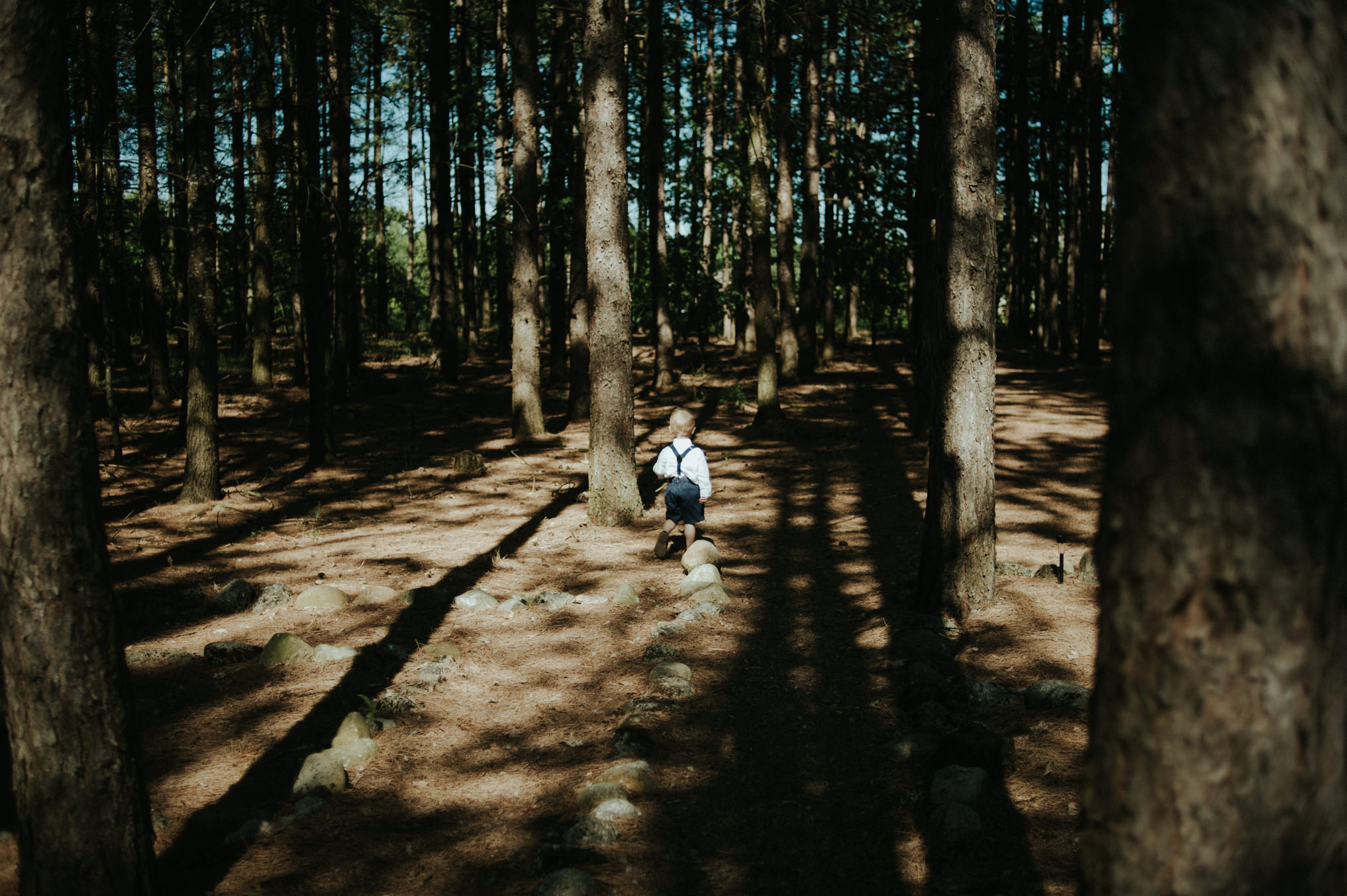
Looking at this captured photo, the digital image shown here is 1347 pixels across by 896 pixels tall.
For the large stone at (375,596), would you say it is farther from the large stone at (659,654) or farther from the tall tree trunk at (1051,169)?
the tall tree trunk at (1051,169)

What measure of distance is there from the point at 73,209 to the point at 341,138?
1450 centimetres

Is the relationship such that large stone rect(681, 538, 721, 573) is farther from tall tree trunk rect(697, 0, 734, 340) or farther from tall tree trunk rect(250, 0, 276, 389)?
tall tree trunk rect(697, 0, 734, 340)

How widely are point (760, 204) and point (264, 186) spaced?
27.4 ft

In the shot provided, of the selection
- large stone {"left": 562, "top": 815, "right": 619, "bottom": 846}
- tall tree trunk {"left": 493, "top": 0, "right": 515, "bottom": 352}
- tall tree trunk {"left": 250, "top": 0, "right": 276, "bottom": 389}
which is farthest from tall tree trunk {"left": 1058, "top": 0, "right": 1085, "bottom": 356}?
large stone {"left": 562, "top": 815, "right": 619, "bottom": 846}

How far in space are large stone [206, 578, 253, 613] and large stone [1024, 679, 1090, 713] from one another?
5.43m

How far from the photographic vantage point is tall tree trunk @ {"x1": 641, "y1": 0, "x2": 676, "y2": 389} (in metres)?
16.6

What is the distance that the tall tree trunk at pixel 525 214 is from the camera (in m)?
12.6

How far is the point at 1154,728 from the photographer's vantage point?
5.11 ft

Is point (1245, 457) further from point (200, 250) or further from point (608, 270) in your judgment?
point (200, 250)

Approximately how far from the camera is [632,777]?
3748 millimetres

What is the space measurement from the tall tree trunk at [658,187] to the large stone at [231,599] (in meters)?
12.6

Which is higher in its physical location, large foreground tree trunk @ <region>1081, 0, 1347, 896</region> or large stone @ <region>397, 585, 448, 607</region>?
large foreground tree trunk @ <region>1081, 0, 1347, 896</region>

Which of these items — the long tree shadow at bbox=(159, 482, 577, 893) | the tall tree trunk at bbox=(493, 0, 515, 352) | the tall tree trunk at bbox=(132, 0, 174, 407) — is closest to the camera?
the long tree shadow at bbox=(159, 482, 577, 893)

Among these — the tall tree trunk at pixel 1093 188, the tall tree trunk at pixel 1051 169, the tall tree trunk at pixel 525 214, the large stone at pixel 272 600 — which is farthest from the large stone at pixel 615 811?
the tall tree trunk at pixel 1051 169
